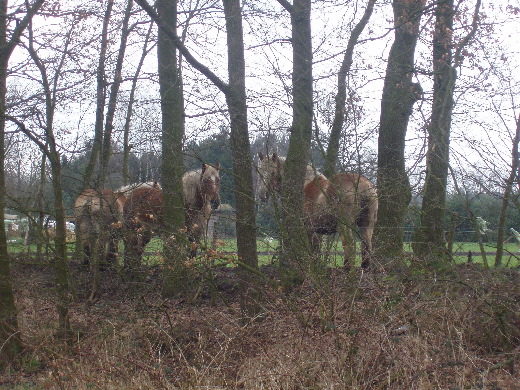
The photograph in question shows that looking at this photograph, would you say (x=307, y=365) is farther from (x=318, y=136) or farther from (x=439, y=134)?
(x=439, y=134)

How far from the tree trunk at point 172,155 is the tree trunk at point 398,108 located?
232 cm

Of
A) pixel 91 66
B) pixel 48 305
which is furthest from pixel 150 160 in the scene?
pixel 48 305

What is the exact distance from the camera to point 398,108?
8.36 meters

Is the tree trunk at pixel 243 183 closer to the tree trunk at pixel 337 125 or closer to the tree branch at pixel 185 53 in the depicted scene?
the tree branch at pixel 185 53

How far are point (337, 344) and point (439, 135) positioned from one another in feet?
12.9

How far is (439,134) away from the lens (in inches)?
299

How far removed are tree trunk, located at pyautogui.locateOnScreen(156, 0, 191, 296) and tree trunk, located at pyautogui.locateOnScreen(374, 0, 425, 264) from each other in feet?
7.62

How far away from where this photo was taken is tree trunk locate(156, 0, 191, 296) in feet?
21.2

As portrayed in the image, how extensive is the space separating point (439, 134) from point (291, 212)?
272 cm

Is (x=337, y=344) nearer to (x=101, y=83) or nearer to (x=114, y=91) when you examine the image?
(x=101, y=83)

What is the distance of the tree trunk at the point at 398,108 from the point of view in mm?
7074

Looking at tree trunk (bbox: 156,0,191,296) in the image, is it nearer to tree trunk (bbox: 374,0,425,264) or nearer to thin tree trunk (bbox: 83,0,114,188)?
thin tree trunk (bbox: 83,0,114,188)

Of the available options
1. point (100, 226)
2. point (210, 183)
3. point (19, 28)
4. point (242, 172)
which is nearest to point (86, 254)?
point (100, 226)

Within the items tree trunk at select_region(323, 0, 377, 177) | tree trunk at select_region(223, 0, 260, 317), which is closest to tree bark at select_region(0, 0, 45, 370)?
tree trunk at select_region(223, 0, 260, 317)
